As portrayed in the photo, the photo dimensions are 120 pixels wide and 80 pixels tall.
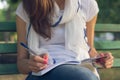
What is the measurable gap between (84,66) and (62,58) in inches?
6.8

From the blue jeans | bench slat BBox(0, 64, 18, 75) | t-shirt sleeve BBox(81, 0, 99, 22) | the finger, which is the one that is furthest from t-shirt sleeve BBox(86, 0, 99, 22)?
bench slat BBox(0, 64, 18, 75)

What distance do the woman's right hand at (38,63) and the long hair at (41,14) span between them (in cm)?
33

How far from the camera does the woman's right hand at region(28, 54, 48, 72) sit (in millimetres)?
2760

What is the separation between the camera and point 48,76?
285cm

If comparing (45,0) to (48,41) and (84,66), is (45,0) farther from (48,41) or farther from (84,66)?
(84,66)

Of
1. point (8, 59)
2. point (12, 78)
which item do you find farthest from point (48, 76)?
point (8, 59)

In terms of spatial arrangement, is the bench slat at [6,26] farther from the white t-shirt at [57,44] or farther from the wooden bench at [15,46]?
the white t-shirt at [57,44]

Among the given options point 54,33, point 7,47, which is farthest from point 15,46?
point 54,33

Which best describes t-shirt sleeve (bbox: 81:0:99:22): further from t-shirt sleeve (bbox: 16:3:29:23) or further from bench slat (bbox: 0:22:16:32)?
bench slat (bbox: 0:22:16:32)

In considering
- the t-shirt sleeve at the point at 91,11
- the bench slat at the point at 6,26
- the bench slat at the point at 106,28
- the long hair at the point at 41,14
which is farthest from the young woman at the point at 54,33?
the bench slat at the point at 106,28

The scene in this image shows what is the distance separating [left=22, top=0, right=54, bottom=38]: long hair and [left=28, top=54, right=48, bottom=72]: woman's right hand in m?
0.33

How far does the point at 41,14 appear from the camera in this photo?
3086mm

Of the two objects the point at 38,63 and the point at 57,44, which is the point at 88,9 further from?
the point at 38,63

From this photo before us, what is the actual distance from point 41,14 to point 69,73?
56cm
